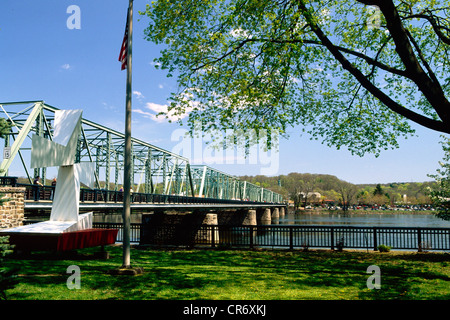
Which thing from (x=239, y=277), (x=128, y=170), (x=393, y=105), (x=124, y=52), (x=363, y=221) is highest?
(x=124, y=52)

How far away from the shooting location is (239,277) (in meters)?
9.51

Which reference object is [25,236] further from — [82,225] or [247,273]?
[247,273]

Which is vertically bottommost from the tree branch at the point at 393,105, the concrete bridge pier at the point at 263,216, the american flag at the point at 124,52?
the concrete bridge pier at the point at 263,216

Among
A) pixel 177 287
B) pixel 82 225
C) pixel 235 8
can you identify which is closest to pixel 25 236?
pixel 82 225

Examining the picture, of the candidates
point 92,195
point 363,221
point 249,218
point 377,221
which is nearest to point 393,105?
point 92,195

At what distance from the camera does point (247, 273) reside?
33.4 ft

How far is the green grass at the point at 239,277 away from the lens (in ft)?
24.8

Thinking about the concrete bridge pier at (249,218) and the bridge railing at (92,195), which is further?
the concrete bridge pier at (249,218)

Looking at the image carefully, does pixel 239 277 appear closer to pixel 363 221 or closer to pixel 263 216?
pixel 363 221

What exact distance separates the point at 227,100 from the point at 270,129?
240 centimetres

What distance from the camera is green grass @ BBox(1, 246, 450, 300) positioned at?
7.57 meters

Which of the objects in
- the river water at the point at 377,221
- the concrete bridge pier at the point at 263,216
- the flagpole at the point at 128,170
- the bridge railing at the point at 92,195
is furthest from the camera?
the concrete bridge pier at the point at 263,216

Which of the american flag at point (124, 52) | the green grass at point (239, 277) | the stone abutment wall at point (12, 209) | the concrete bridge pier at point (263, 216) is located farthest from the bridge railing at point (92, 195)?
the concrete bridge pier at point (263, 216)

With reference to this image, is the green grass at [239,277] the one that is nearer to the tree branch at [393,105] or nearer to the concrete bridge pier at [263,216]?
the tree branch at [393,105]
